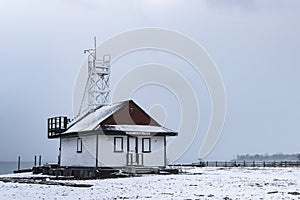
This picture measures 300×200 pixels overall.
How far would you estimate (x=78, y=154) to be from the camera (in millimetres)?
38250

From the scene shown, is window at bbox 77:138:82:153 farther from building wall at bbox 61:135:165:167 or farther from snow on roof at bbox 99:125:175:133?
snow on roof at bbox 99:125:175:133

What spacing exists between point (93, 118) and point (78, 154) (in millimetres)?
3515

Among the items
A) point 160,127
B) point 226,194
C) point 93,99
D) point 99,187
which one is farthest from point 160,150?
point 226,194

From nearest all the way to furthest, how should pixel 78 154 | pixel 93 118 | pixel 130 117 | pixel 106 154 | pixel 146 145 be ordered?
pixel 106 154, pixel 146 145, pixel 130 117, pixel 78 154, pixel 93 118

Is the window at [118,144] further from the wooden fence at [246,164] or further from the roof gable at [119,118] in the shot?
the wooden fence at [246,164]

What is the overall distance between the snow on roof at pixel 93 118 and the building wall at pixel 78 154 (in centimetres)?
84

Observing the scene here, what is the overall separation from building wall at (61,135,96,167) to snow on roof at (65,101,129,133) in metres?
0.84

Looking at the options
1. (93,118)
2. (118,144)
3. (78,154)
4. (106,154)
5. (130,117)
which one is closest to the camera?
(106,154)

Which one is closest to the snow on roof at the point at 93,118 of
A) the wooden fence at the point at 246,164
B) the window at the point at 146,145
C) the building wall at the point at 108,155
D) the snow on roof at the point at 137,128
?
the snow on roof at the point at 137,128

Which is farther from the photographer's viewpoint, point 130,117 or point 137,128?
point 130,117

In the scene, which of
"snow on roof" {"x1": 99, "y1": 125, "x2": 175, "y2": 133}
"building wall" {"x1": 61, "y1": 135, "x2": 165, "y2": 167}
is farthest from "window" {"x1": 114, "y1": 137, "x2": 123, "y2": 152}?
"snow on roof" {"x1": 99, "y1": 125, "x2": 175, "y2": 133}

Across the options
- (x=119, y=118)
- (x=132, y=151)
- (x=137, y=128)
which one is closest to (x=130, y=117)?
(x=119, y=118)

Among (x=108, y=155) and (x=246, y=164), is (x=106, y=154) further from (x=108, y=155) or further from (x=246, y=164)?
(x=246, y=164)

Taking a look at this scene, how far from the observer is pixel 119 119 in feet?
122
